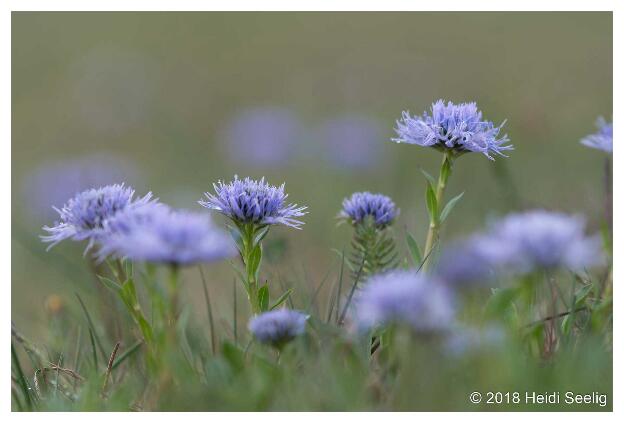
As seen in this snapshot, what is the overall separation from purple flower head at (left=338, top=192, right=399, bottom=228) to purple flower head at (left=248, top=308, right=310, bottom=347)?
525mm

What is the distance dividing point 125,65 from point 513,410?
8017 millimetres

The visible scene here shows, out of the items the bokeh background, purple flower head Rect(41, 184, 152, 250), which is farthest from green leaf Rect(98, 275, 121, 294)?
the bokeh background

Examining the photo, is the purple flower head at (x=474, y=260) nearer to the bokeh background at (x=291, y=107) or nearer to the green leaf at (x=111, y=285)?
the green leaf at (x=111, y=285)

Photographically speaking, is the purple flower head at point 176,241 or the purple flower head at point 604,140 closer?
the purple flower head at point 176,241

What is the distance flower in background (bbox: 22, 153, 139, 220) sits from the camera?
571 cm

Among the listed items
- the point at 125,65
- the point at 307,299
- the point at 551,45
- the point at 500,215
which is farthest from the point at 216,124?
the point at 307,299

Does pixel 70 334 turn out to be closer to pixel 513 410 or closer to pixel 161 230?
pixel 161 230

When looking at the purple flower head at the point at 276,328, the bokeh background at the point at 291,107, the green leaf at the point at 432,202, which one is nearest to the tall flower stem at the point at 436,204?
the green leaf at the point at 432,202

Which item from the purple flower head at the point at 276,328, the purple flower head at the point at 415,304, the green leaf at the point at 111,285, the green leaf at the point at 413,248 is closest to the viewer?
the purple flower head at the point at 415,304

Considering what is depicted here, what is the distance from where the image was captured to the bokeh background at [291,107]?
221 inches

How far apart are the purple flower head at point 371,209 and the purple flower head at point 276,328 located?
1.72ft

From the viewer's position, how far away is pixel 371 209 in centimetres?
237

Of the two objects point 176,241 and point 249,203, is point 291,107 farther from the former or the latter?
point 176,241

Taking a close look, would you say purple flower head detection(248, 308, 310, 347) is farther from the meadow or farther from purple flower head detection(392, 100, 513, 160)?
purple flower head detection(392, 100, 513, 160)
